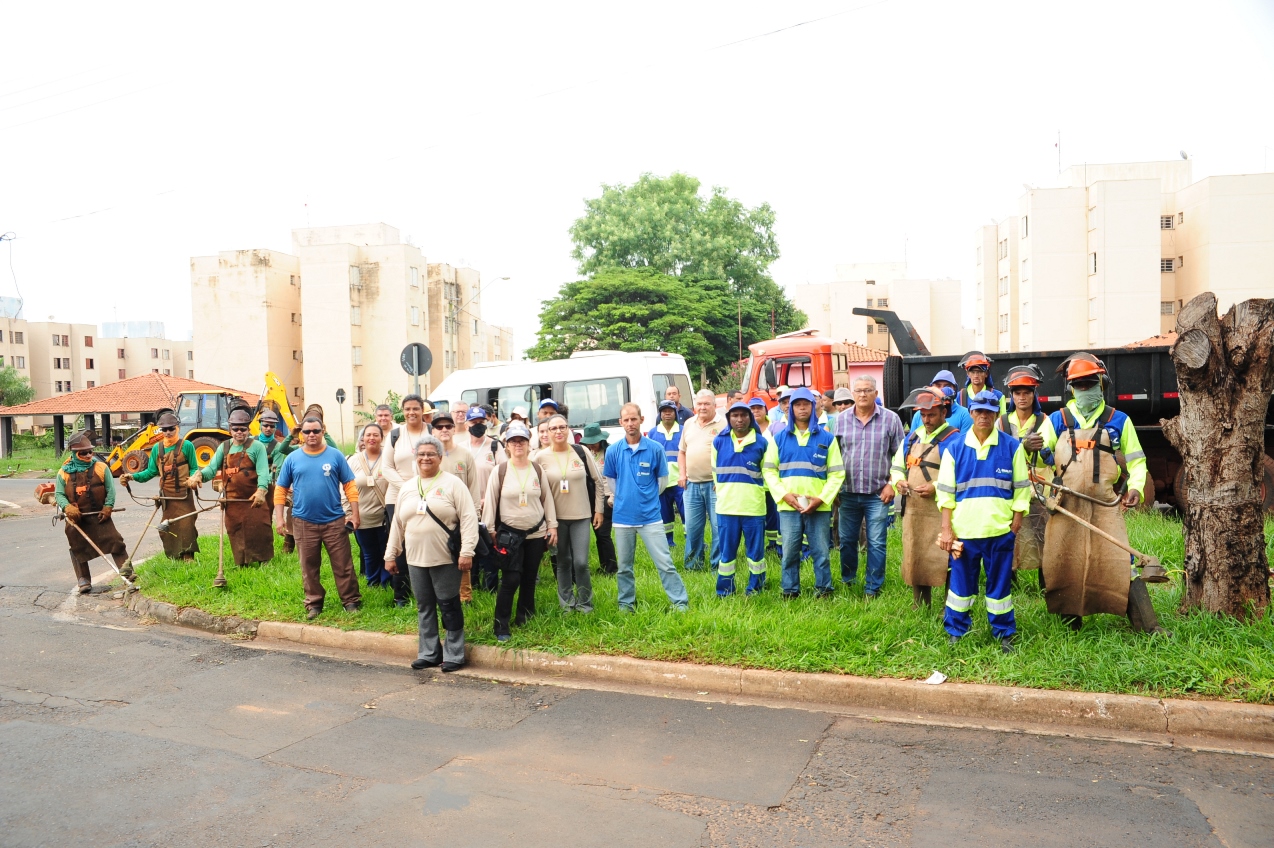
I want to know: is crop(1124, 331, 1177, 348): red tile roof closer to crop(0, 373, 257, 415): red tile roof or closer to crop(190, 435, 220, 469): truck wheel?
crop(190, 435, 220, 469): truck wheel

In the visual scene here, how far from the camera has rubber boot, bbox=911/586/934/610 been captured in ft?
23.4

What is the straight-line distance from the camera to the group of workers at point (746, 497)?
20.3 feet

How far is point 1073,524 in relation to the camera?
6184mm

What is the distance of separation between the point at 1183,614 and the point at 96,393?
41580 millimetres

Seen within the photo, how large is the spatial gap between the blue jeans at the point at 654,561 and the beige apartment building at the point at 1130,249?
46.5 metres

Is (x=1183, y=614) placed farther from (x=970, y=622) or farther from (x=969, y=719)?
(x=969, y=719)

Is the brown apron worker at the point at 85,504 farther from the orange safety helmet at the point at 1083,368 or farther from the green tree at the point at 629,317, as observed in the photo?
the green tree at the point at 629,317

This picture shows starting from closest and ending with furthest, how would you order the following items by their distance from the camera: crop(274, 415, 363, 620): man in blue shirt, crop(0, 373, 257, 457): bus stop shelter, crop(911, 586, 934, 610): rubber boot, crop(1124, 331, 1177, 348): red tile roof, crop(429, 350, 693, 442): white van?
1. crop(911, 586, 934, 610): rubber boot
2. crop(274, 415, 363, 620): man in blue shirt
3. crop(1124, 331, 1177, 348): red tile roof
4. crop(429, 350, 693, 442): white van
5. crop(0, 373, 257, 457): bus stop shelter

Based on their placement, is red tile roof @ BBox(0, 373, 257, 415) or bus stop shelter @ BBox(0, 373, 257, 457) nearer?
bus stop shelter @ BBox(0, 373, 257, 457)

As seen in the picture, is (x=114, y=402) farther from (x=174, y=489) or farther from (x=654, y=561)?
(x=654, y=561)

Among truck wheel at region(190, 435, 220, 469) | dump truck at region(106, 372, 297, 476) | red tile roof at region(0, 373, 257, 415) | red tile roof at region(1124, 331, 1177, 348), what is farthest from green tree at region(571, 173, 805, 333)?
red tile roof at region(1124, 331, 1177, 348)

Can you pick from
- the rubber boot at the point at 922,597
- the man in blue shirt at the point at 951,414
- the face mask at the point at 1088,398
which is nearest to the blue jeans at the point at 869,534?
the rubber boot at the point at 922,597

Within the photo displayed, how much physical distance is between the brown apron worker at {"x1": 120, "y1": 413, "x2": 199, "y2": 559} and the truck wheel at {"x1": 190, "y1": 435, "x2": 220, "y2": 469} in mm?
10823

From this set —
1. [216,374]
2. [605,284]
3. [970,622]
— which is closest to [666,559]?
[970,622]
